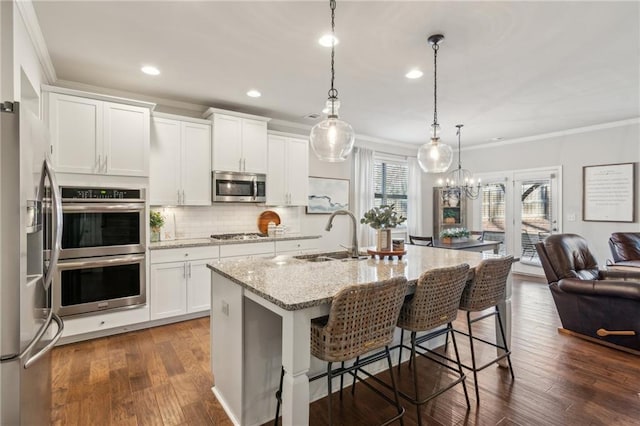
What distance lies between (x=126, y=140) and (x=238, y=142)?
134cm

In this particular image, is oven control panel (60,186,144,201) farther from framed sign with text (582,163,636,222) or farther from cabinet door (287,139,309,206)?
framed sign with text (582,163,636,222)

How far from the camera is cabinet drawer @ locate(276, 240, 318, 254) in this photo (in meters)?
4.53

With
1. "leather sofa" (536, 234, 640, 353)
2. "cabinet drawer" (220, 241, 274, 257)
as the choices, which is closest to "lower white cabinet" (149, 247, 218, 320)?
"cabinet drawer" (220, 241, 274, 257)

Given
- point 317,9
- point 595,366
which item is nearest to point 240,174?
point 317,9

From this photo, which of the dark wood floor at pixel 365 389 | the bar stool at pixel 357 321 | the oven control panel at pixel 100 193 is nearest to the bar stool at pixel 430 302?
the bar stool at pixel 357 321

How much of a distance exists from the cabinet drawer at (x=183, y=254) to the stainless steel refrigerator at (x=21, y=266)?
207 cm

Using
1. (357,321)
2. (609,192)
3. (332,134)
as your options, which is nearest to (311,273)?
(357,321)

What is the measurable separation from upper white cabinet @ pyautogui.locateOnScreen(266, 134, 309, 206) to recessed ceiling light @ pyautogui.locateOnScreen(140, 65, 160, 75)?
5.76 ft

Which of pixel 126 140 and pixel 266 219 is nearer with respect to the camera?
pixel 126 140

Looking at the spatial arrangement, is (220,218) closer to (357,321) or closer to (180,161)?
(180,161)

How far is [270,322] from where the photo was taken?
199 cm

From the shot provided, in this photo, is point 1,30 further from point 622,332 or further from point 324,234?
point 622,332

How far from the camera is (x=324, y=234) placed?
5668mm

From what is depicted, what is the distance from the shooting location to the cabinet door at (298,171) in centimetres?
495
